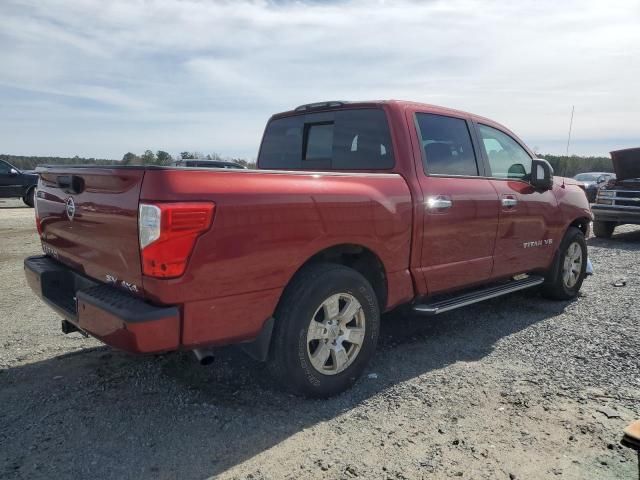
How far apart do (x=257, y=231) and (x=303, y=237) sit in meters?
0.33

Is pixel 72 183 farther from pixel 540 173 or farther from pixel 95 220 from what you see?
pixel 540 173

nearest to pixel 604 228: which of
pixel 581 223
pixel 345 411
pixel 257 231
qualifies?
pixel 581 223

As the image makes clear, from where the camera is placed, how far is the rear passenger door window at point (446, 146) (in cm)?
404

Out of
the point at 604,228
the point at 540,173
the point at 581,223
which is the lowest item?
the point at 604,228

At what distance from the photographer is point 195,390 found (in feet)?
11.0

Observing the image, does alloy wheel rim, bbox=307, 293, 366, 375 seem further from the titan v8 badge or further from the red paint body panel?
the titan v8 badge

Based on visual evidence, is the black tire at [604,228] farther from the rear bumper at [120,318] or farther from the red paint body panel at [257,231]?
the rear bumper at [120,318]

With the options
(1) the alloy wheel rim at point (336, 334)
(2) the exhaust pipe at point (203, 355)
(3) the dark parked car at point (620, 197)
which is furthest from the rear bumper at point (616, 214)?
(2) the exhaust pipe at point (203, 355)

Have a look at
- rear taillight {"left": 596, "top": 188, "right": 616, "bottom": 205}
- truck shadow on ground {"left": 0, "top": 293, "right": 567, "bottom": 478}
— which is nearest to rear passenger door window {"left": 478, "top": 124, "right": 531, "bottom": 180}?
truck shadow on ground {"left": 0, "top": 293, "right": 567, "bottom": 478}

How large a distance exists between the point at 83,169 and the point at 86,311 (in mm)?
847

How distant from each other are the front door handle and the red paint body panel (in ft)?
0.14

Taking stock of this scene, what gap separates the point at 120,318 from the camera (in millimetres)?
2520

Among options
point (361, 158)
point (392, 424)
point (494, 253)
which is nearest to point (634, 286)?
point (494, 253)

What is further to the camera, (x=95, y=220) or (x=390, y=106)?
(x=390, y=106)
